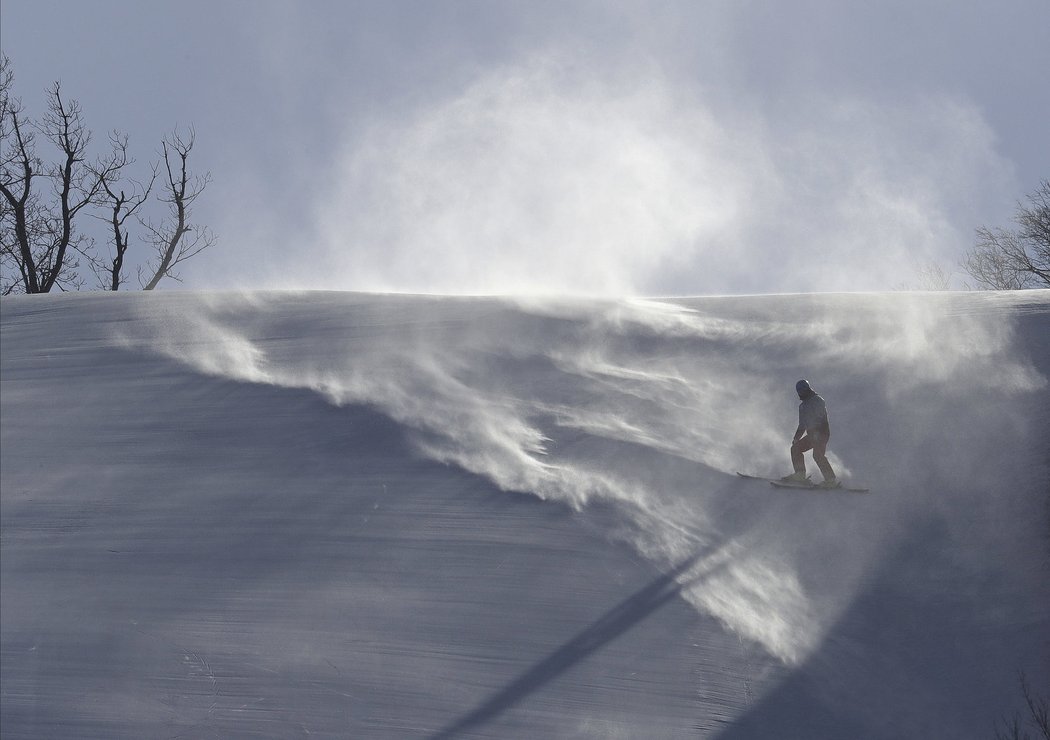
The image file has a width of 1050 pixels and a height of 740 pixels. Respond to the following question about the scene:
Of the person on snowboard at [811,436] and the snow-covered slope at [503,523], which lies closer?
the snow-covered slope at [503,523]

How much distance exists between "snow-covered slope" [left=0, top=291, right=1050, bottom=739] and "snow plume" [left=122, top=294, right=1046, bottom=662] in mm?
31

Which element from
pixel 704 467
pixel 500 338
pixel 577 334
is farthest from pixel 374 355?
pixel 704 467

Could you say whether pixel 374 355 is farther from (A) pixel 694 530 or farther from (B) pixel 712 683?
(B) pixel 712 683

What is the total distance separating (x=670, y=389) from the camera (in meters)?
9.10

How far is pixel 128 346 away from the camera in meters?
8.81

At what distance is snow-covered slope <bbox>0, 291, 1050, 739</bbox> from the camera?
244 inches

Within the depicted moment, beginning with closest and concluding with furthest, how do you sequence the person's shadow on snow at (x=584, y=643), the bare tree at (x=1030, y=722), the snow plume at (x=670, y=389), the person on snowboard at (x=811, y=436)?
the person's shadow on snow at (x=584, y=643)
the bare tree at (x=1030, y=722)
the snow plume at (x=670, y=389)
the person on snowboard at (x=811, y=436)

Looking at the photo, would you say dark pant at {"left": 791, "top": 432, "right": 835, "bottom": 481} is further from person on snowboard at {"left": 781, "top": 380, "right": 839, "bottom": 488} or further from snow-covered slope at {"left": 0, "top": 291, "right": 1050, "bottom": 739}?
snow-covered slope at {"left": 0, "top": 291, "right": 1050, "bottom": 739}

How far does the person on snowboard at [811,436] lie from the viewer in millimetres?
8047

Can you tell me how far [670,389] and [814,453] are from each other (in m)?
1.48

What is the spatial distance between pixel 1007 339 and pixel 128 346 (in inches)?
313

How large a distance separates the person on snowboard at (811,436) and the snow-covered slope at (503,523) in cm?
19

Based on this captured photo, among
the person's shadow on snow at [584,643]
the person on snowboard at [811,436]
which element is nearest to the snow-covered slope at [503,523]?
the person's shadow on snow at [584,643]

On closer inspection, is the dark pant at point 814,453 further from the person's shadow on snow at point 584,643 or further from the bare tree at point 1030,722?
the bare tree at point 1030,722
